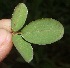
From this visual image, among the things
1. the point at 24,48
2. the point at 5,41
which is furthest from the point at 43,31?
the point at 5,41

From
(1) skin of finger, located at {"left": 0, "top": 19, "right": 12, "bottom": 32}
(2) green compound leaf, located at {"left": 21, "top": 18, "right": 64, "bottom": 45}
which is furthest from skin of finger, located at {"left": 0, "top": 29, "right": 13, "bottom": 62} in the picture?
(2) green compound leaf, located at {"left": 21, "top": 18, "right": 64, "bottom": 45}

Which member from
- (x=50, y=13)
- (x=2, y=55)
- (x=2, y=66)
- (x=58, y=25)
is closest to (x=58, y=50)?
(x=50, y=13)

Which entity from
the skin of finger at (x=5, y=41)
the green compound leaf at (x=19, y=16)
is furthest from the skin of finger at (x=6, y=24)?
the green compound leaf at (x=19, y=16)

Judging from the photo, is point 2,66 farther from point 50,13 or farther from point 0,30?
point 50,13

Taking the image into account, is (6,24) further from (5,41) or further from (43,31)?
(43,31)

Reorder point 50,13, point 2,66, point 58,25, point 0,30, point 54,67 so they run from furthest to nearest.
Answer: point 50,13 → point 54,67 → point 2,66 → point 0,30 → point 58,25
